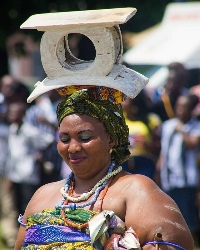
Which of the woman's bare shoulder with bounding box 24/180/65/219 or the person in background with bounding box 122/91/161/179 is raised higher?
the woman's bare shoulder with bounding box 24/180/65/219

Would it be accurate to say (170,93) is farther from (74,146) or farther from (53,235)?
(53,235)

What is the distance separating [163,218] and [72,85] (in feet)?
2.87

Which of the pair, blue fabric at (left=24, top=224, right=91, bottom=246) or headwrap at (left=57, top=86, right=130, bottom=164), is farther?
headwrap at (left=57, top=86, right=130, bottom=164)

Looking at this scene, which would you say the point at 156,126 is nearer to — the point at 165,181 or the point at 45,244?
the point at 165,181

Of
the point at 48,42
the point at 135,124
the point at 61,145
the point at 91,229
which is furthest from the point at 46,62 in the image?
the point at 135,124

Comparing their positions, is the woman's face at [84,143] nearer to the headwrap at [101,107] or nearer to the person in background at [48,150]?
the headwrap at [101,107]

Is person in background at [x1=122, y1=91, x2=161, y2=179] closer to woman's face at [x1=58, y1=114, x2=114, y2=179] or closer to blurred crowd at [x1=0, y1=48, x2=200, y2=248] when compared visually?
blurred crowd at [x1=0, y1=48, x2=200, y2=248]

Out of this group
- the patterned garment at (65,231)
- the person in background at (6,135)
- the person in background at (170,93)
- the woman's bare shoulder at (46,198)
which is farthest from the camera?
the person in background at (6,135)

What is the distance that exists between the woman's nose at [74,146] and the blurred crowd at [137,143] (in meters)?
5.13

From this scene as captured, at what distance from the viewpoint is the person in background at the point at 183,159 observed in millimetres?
10629

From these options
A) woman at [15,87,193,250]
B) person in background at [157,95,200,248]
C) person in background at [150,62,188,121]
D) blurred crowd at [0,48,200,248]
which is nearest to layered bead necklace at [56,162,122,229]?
woman at [15,87,193,250]

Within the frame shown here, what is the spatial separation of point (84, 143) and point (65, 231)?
48 centimetres

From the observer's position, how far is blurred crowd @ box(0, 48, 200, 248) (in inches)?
420

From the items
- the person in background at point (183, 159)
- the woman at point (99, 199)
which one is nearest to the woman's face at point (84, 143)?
the woman at point (99, 199)
